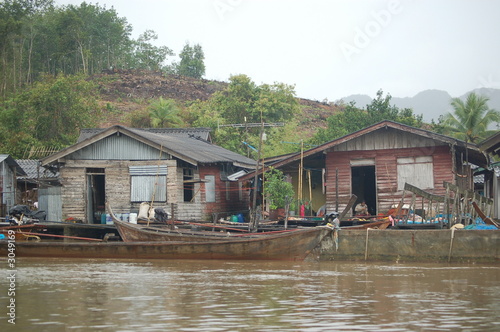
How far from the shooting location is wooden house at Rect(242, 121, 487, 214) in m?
20.4

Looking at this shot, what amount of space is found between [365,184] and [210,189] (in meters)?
5.77

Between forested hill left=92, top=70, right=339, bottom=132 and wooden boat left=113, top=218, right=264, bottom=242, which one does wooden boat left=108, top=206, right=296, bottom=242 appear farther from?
forested hill left=92, top=70, right=339, bottom=132

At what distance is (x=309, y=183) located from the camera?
22688mm

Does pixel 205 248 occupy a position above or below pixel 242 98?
below

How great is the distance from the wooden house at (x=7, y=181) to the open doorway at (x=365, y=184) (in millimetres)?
12468

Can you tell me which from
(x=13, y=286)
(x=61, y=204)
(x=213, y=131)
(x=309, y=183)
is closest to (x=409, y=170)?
(x=309, y=183)

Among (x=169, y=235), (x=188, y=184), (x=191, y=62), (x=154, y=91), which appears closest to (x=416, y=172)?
(x=188, y=184)

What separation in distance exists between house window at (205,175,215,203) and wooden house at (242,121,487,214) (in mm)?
2051

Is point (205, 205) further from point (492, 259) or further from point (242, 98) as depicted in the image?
point (242, 98)

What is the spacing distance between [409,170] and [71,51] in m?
41.7

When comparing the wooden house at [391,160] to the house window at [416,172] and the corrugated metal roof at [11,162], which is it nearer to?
the house window at [416,172]

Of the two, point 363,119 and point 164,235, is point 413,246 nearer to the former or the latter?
point 164,235

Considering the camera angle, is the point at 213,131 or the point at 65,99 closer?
the point at 65,99

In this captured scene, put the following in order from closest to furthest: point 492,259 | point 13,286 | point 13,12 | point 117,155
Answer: point 13,286 < point 492,259 < point 117,155 < point 13,12
